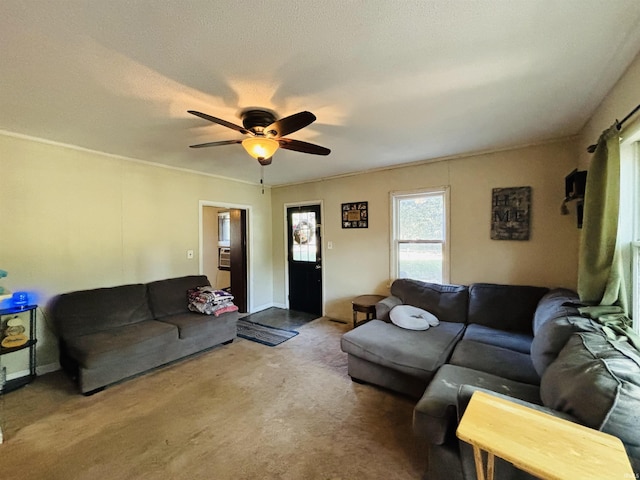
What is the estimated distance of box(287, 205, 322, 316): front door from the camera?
16.5 ft

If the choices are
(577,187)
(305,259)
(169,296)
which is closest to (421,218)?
(577,187)

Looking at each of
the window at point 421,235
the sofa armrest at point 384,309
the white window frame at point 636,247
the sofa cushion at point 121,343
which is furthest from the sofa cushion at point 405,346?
the sofa cushion at point 121,343

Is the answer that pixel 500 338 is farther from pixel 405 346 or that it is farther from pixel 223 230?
pixel 223 230

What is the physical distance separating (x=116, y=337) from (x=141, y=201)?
1.78 meters

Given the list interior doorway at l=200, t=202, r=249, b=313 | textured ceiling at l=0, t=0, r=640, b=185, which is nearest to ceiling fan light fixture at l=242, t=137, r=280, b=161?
textured ceiling at l=0, t=0, r=640, b=185

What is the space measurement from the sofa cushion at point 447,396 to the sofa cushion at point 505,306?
1.20 meters

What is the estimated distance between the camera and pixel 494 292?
10.3 feet

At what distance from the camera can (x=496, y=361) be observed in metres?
2.21

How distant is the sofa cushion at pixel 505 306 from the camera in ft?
9.57

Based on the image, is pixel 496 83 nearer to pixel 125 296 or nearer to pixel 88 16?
pixel 88 16

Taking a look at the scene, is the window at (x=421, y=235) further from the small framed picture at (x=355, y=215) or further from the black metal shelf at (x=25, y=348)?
the black metal shelf at (x=25, y=348)

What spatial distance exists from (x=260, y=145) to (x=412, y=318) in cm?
236

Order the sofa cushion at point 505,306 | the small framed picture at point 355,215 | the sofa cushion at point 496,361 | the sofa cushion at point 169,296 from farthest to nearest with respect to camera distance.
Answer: the small framed picture at point 355,215
the sofa cushion at point 169,296
the sofa cushion at point 505,306
the sofa cushion at point 496,361

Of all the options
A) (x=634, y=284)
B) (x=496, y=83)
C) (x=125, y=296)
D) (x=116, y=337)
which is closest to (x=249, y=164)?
(x=125, y=296)
